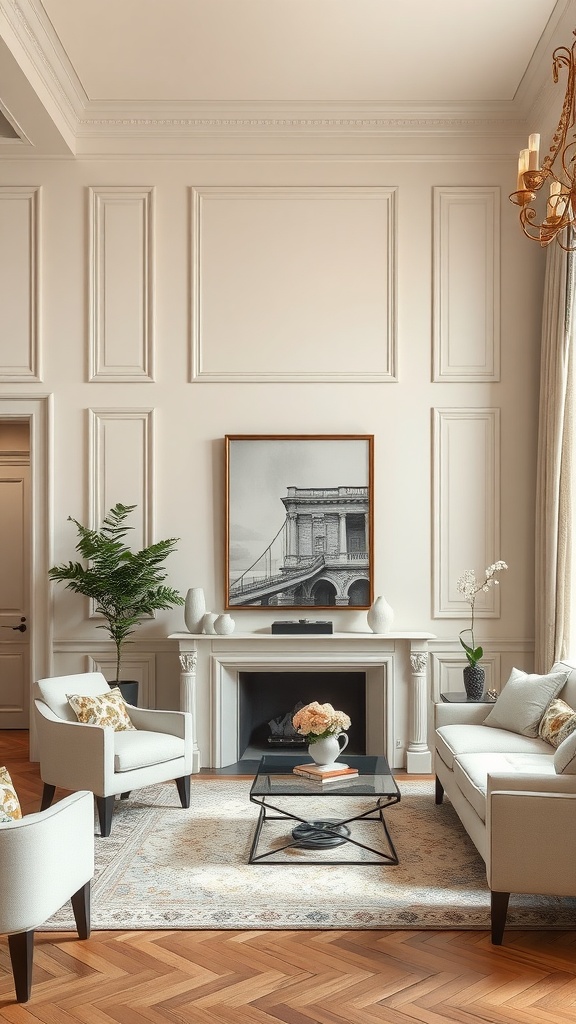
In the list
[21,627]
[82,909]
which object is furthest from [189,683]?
[82,909]

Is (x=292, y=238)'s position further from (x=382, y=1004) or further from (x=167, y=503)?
(x=382, y=1004)

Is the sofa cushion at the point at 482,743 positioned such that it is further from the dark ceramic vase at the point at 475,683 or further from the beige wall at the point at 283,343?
the beige wall at the point at 283,343

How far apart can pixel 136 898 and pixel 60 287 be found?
158 inches

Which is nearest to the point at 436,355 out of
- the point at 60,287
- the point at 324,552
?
the point at 324,552

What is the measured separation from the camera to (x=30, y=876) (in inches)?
109

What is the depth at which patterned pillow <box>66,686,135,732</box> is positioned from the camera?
4.58 metres

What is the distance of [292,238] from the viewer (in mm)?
5945

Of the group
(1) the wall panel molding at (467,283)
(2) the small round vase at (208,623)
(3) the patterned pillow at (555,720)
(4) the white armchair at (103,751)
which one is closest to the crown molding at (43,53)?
(1) the wall panel molding at (467,283)

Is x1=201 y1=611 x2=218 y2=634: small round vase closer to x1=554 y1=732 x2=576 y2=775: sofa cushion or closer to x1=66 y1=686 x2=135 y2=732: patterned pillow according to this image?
x1=66 y1=686 x2=135 y2=732: patterned pillow

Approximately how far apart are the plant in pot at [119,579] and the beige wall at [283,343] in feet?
0.88

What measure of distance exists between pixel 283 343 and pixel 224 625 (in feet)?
6.36

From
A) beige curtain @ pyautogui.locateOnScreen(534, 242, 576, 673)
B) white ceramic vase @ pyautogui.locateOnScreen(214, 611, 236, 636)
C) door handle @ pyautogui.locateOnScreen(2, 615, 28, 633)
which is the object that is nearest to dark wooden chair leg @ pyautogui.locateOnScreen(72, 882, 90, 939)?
white ceramic vase @ pyautogui.locateOnScreen(214, 611, 236, 636)

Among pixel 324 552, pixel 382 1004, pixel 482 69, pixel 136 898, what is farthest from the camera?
pixel 324 552

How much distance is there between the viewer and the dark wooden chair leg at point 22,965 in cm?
277
